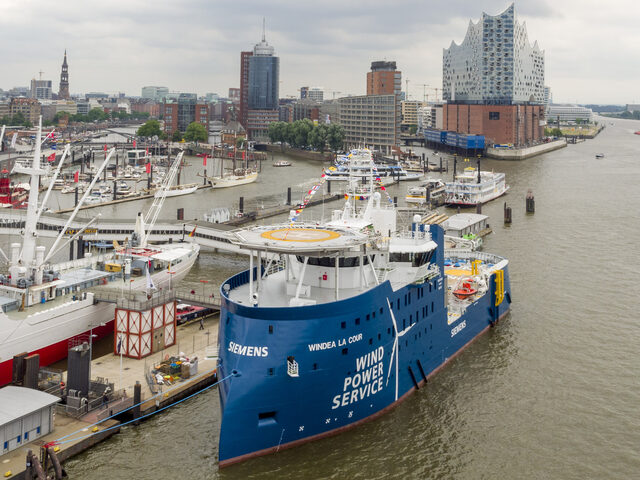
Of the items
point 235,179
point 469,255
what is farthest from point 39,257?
point 235,179

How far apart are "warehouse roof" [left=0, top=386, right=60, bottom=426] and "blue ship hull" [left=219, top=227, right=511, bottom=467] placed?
4917 mm

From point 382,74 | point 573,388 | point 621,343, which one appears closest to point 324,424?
point 573,388

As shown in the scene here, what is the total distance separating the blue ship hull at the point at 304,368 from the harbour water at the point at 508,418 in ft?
2.24

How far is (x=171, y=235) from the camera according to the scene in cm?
4409

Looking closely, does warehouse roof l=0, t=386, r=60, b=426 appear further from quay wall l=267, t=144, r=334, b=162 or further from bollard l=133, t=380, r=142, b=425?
quay wall l=267, t=144, r=334, b=162

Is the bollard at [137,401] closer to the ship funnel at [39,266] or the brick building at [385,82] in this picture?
the ship funnel at [39,266]

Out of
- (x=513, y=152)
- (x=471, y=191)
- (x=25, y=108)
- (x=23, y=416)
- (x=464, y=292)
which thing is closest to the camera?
(x=23, y=416)

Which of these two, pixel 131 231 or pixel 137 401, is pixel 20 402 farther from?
pixel 131 231

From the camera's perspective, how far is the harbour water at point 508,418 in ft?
58.9

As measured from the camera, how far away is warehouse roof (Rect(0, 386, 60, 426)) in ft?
56.7

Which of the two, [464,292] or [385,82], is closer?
[464,292]

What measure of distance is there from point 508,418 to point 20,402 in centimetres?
1459

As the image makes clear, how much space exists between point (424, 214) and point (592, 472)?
120ft

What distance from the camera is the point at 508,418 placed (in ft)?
69.0
